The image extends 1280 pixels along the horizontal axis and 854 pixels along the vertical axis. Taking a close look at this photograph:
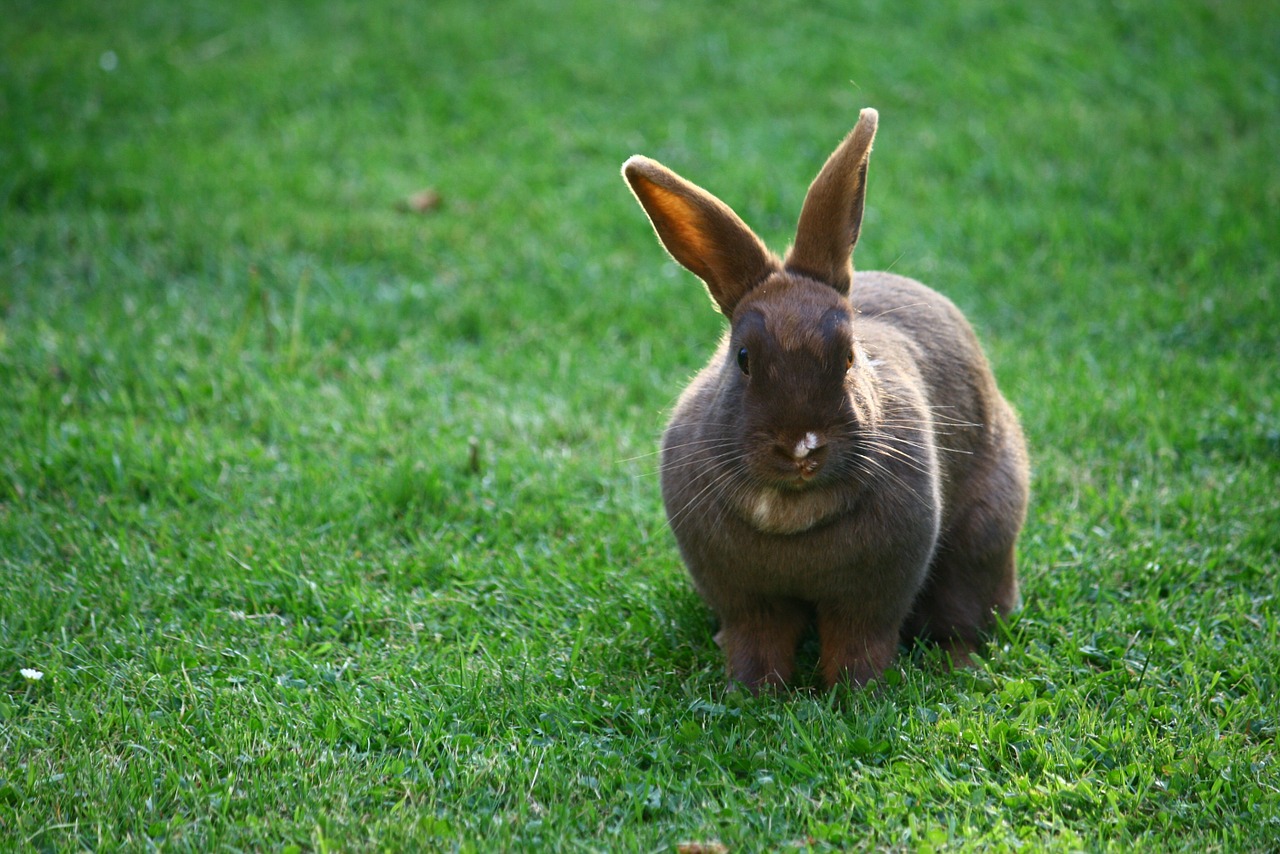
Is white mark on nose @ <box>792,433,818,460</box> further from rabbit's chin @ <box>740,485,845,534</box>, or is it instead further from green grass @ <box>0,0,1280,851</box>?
green grass @ <box>0,0,1280,851</box>

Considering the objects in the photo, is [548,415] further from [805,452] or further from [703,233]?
[805,452]

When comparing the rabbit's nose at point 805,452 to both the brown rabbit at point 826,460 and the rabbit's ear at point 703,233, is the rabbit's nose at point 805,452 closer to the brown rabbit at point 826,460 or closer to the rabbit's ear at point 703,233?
the brown rabbit at point 826,460

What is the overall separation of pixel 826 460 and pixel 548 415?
7.67ft

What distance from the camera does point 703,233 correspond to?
140 inches

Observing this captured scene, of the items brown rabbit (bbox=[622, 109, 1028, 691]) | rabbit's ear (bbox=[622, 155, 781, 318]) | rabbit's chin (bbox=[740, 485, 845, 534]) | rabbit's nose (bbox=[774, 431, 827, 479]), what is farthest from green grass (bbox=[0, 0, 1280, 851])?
rabbit's ear (bbox=[622, 155, 781, 318])

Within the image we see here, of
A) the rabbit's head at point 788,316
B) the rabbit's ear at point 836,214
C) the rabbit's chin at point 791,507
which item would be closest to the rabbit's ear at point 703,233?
the rabbit's head at point 788,316

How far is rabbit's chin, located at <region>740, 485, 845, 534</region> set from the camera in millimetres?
3289

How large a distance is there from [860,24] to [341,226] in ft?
13.6

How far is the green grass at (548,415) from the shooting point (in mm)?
3229

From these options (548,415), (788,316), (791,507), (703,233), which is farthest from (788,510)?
(548,415)

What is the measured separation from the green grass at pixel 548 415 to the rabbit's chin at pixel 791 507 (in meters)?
0.55

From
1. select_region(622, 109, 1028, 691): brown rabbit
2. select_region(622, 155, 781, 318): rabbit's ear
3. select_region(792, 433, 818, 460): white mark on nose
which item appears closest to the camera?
select_region(792, 433, 818, 460): white mark on nose

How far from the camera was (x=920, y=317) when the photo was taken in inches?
159

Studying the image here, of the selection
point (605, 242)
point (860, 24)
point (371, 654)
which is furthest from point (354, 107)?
point (371, 654)
